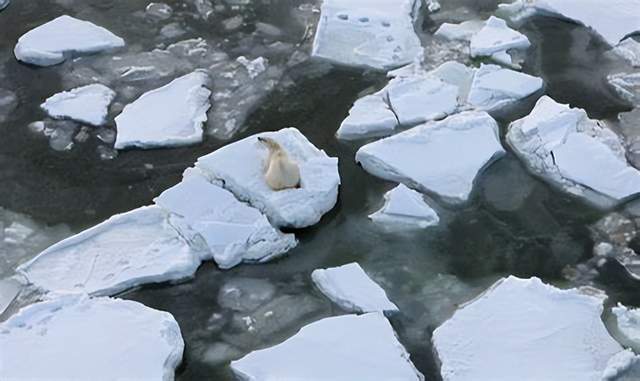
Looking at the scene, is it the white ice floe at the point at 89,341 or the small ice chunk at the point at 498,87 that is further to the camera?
the small ice chunk at the point at 498,87

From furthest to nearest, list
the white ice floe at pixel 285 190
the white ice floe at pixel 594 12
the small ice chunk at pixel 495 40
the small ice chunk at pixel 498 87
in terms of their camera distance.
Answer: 1. the white ice floe at pixel 594 12
2. the small ice chunk at pixel 495 40
3. the small ice chunk at pixel 498 87
4. the white ice floe at pixel 285 190

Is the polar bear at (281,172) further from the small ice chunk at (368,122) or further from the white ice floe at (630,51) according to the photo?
the white ice floe at (630,51)

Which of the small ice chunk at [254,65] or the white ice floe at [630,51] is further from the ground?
the white ice floe at [630,51]

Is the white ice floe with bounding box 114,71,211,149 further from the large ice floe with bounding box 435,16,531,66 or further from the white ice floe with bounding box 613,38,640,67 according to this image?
the white ice floe with bounding box 613,38,640,67

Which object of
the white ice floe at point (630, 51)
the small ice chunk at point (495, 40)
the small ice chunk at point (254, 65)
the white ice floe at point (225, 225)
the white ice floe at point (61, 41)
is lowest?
the white ice floe at point (61, 41)

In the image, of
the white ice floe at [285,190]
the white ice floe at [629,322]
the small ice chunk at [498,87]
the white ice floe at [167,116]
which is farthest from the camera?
the small ice chunk at [498,87]

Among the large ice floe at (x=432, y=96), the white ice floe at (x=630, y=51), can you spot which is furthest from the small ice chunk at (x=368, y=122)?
the white ice floe at (x=630, y=51)

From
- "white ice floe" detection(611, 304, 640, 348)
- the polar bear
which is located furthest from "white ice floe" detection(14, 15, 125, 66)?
"white ice floe" detection(611, 304, 640, 348)
